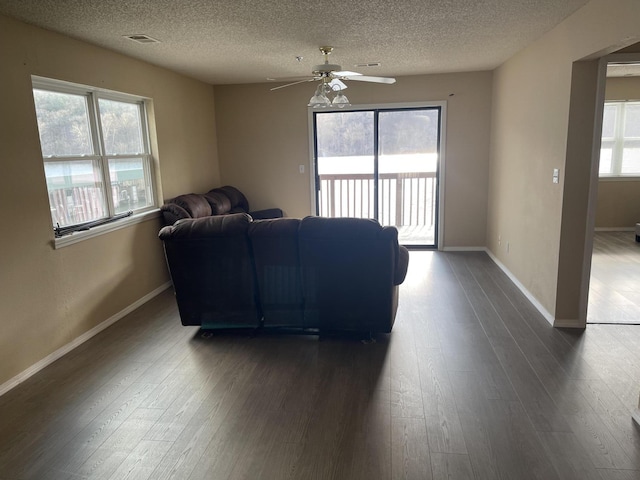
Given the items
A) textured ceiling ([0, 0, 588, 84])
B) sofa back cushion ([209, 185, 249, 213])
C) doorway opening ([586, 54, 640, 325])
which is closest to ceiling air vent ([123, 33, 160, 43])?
textured ceiling ([0, 0, 588, 84])

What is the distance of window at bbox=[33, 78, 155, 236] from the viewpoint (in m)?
3.46

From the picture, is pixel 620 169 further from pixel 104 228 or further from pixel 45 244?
pixel 45 244

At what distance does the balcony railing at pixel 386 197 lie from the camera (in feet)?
21.1

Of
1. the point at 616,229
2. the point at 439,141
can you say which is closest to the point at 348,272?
the point at 439,141

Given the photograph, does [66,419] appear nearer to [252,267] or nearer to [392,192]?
[252,267]

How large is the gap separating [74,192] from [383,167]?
4117 mm

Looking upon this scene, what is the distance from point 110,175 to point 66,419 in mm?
2375

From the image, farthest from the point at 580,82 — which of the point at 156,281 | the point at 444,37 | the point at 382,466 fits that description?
the point at 156,281

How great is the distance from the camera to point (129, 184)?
14.9 ft

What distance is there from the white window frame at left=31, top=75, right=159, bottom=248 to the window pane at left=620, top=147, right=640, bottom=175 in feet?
23.5

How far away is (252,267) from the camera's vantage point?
3398mm

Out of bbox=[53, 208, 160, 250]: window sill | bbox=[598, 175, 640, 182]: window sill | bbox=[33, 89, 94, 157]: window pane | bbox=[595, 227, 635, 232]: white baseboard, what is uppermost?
bbox=[33, 89, 94, 157]: window pane

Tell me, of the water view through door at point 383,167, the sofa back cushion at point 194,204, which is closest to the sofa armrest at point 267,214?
the water view through door at point 383,167

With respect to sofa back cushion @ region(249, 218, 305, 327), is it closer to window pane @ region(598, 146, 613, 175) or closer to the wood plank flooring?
the wood plank flooring
